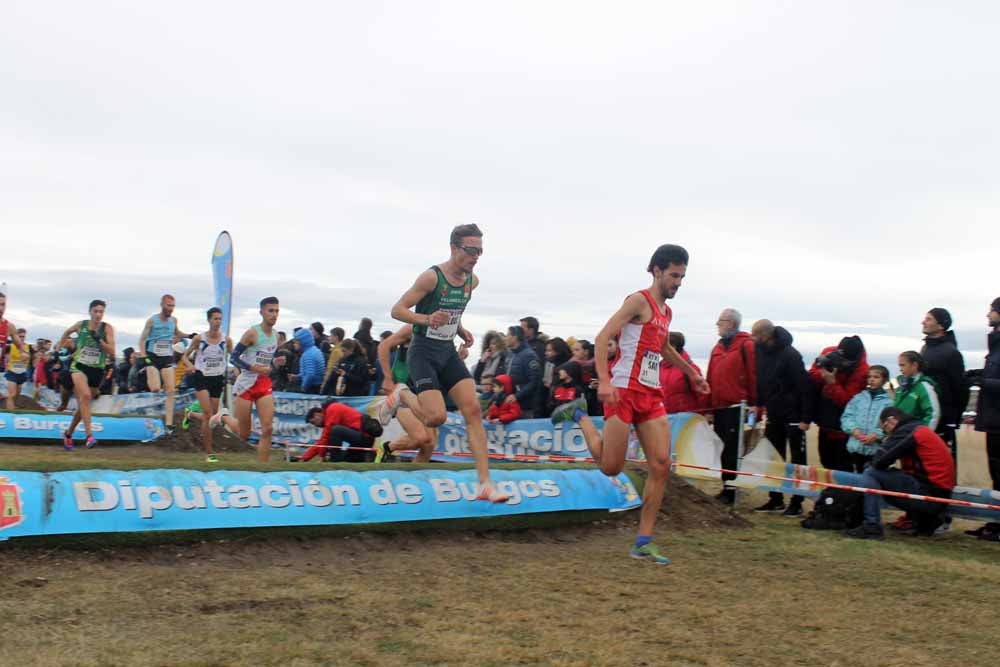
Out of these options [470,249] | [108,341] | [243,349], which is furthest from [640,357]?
[108,341]

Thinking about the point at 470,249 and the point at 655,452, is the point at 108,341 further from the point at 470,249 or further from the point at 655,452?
the point at 655,452

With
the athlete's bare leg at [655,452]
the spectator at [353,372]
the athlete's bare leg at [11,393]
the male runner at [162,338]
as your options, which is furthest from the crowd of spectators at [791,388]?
the athlete's bare leg at [11,393]

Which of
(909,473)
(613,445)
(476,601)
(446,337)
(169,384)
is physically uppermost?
(446,337)

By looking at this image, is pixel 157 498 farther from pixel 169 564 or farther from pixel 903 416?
pixel 903 416

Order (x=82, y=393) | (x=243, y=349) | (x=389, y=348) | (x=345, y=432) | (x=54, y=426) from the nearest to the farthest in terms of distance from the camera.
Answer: (x=389, y=348), (x=243, y=349), (x=345, y=432), (x=82, y=393), (x=54, y=426)

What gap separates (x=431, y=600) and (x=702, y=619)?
1518 millimetres

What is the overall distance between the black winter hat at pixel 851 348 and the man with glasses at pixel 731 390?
0.95 meters

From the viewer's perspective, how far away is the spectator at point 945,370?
31.3 feet

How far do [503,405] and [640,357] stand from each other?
262 inches

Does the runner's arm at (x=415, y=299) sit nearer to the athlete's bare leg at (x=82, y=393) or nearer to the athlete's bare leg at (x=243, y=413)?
the athlete's bare leg at (x=243, y=413)

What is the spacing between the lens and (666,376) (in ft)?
38.8

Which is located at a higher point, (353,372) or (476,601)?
(353,372)

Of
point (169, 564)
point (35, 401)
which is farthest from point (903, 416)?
point (35, 401)

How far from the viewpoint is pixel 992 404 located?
8977 mm
